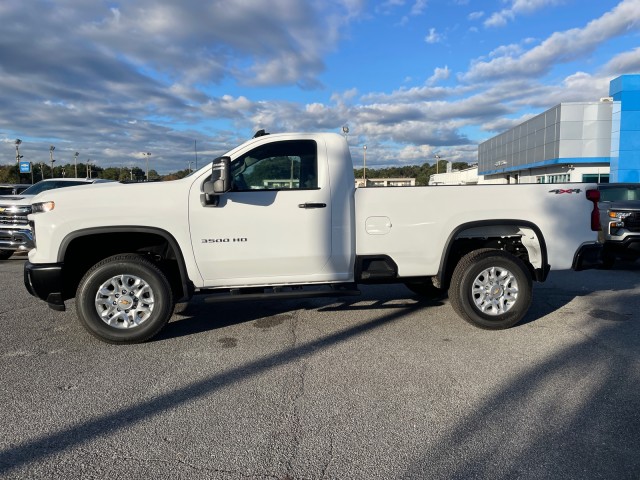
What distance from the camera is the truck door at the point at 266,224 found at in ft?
16.1

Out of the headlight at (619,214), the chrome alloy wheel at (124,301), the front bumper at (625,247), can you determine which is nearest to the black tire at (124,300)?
the chrome alloy wheel at (124,301)

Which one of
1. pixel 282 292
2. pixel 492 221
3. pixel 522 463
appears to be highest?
pixel 492 221

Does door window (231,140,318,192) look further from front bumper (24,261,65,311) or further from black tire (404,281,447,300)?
black tire (404,281,447,300)

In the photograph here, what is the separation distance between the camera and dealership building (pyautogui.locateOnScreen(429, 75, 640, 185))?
3042 cm

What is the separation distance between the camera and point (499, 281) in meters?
5.41

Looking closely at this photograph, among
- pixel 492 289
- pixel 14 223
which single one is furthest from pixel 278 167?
pixel 14 223

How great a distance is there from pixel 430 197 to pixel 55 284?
403 cm

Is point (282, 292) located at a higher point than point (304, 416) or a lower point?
higher

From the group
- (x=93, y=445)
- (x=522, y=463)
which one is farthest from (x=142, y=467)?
(x=522, y=463)

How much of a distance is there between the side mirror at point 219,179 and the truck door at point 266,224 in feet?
0.79

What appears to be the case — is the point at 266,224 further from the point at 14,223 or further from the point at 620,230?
the point at 620,230

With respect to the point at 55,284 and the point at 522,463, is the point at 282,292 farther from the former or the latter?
the point at 522,463

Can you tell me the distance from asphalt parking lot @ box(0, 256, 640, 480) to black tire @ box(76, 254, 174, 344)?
193 millimetres

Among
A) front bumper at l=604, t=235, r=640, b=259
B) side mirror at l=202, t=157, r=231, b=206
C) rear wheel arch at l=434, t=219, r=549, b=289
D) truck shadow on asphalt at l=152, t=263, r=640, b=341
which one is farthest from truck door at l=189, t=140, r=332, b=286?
front bumper at l=604, t=235, r=640, b=259
